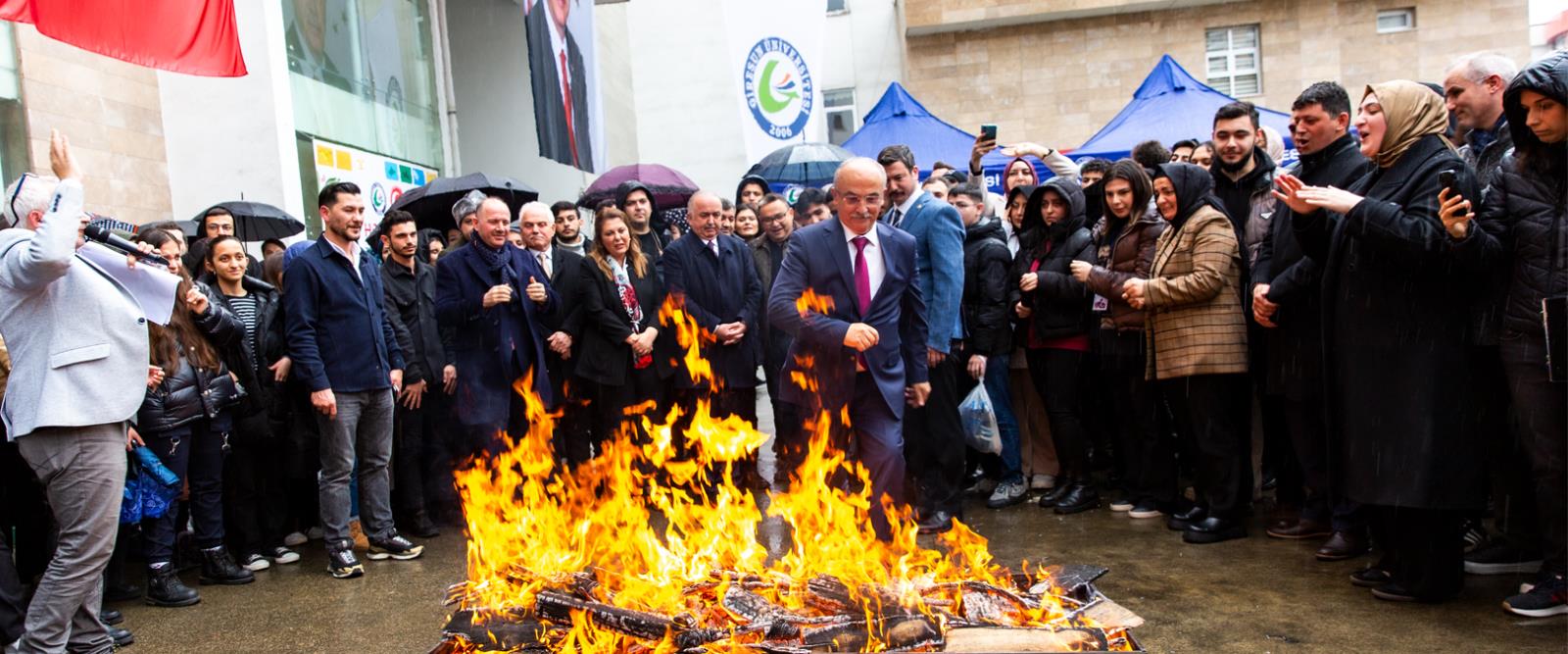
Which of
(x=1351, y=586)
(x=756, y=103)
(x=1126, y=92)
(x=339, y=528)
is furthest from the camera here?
(x=1126, y=92)

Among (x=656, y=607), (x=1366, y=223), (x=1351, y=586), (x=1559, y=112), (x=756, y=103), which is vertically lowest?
(x=1351, y=586)

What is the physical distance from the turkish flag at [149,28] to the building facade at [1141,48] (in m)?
20.3

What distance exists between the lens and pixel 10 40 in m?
8.49

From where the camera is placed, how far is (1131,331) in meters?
6.81

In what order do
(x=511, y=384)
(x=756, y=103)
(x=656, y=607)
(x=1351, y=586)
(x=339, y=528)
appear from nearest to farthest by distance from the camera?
(x=656, y=607) < (x=1351, y=586) < (x=339, y=528) < (x=511, y=384) < (x=756, y=103)

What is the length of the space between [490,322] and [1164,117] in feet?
34.1

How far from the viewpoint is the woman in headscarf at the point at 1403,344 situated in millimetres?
4598

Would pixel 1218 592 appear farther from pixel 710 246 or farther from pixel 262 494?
pixel 262 494

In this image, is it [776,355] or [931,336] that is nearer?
[931,336]

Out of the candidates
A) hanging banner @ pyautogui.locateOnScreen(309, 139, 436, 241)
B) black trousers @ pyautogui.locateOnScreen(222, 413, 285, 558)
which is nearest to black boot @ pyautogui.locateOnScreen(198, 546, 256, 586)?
black trousers @ pyautogui.locateOnScreen(222, 413, 285, 558)

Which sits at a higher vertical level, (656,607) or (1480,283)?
(1480,283)

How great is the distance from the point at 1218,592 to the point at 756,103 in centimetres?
999

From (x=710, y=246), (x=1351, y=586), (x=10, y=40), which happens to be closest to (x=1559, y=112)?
(x=1351, y=586)

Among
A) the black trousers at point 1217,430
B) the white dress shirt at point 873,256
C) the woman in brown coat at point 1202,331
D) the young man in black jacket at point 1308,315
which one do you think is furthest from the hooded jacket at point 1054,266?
the white dress shirt at point 873,256
